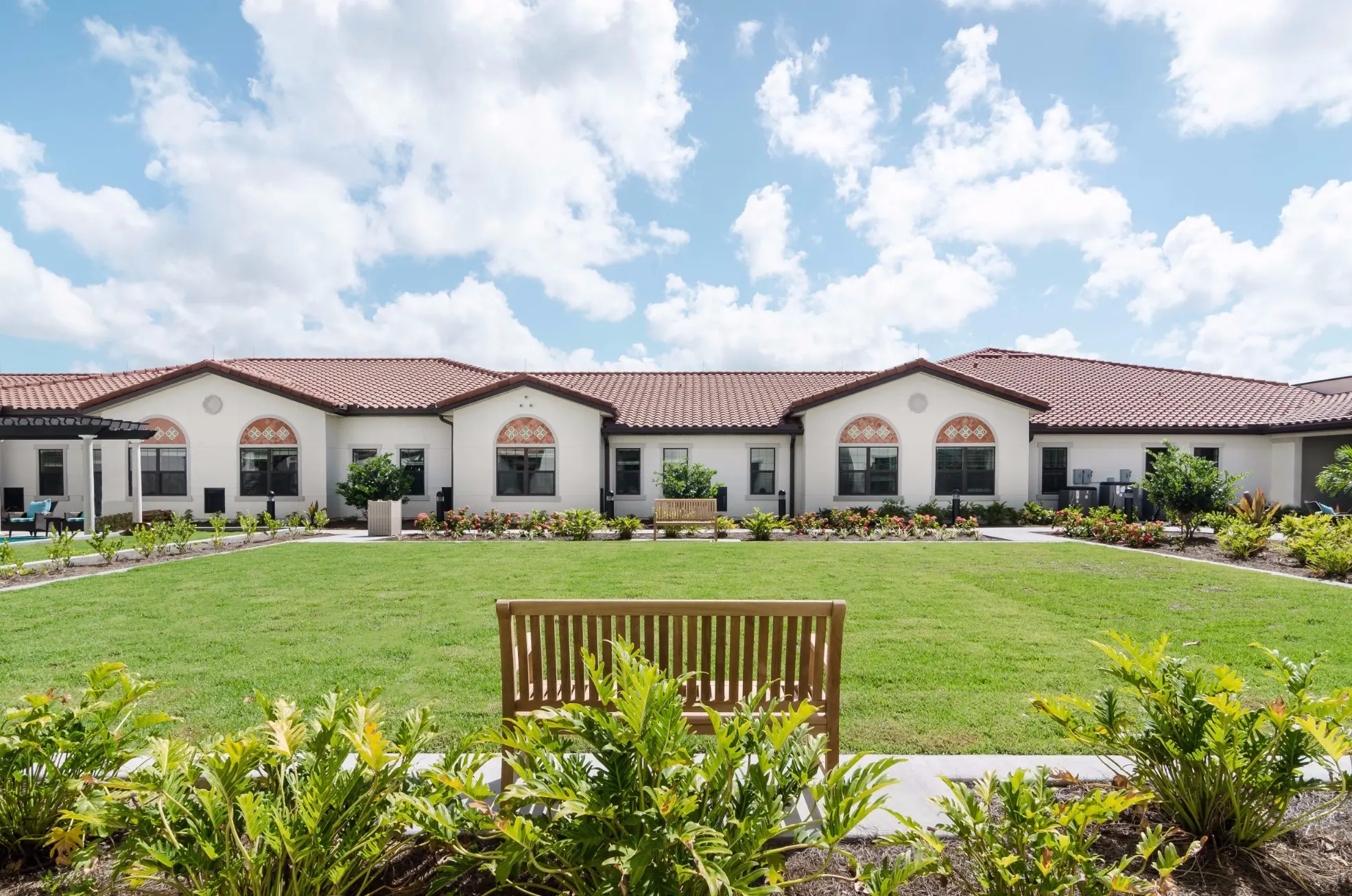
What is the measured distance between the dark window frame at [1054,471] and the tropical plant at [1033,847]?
21361 mm

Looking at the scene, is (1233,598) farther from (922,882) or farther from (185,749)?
(185,749)

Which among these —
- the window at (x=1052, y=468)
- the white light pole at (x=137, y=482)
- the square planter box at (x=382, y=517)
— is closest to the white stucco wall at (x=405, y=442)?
the square planter box at (x=382, y=517)

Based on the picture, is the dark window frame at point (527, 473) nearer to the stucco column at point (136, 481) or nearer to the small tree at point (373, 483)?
the small tree at point (373, 483)

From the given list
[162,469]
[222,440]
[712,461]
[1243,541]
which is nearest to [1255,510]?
[1243,541]

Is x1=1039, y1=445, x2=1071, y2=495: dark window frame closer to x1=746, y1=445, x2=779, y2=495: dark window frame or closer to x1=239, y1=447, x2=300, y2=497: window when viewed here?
x1=746, y1=445, x2=779, y2=495: dark window frame

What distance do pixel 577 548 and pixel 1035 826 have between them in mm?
12420

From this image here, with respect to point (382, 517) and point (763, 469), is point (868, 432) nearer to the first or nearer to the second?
point (763, 469)

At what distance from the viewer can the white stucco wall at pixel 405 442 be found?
2078cm

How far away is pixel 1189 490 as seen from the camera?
14727 mm

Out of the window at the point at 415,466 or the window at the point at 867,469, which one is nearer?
the window at the point at 867,469

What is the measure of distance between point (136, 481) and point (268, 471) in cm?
318

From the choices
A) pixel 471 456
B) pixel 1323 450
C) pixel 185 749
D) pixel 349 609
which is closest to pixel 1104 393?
pixel 1323 450

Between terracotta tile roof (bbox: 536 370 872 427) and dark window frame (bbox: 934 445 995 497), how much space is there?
16.7ft

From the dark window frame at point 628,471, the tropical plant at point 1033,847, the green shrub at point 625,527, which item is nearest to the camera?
the tropical plant at point 1033,847
